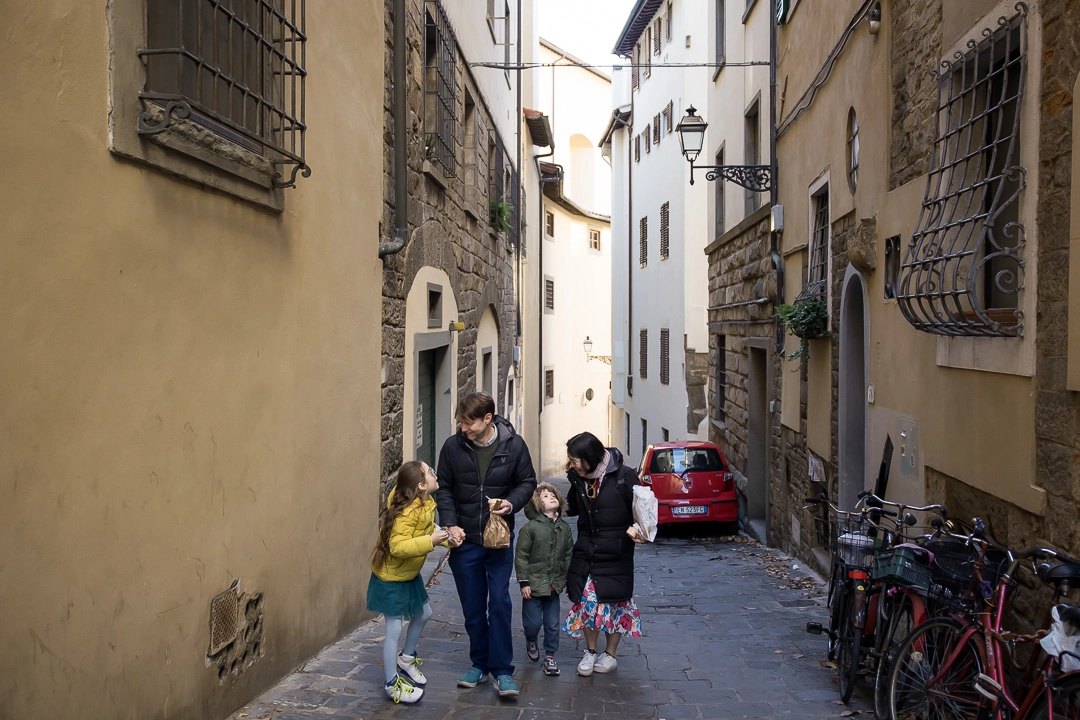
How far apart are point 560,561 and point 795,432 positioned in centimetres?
572

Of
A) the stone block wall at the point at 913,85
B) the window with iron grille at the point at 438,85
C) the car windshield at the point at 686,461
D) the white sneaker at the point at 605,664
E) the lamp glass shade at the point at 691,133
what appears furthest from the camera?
the car windshield at the point at 686,461

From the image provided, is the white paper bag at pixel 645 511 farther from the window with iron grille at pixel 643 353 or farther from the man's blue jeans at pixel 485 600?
the window with iron grille at pixel 643 353

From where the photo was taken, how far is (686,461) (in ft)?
47.5

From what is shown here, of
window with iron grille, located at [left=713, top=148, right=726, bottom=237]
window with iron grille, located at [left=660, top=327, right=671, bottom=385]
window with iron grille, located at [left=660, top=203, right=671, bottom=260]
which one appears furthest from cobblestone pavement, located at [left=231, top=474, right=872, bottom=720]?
window with iron grille, located at [left=660, top=203, right=671, bottom=260]

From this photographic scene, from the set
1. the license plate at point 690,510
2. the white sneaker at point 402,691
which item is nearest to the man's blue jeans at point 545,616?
the white sneaker at point 402,691

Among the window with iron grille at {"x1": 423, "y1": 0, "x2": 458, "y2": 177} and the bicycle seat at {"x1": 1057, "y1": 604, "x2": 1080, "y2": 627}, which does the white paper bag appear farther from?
the window with iron grille at {"x1": 423, "y1": 0, "x2": 458, "y2": 177}

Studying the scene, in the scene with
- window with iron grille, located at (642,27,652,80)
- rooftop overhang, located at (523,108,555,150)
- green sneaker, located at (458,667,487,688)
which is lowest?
green sneaker, located at (458,667,487,688)

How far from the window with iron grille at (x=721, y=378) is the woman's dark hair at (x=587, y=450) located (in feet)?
34.7

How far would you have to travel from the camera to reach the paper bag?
17.0 ft

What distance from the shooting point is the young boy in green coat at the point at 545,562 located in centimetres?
556

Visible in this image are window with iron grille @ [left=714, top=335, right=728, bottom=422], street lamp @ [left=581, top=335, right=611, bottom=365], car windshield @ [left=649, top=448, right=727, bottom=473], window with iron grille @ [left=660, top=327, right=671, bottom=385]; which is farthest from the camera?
street lamp @ [left=581, top=335, right=611, bottom=365]

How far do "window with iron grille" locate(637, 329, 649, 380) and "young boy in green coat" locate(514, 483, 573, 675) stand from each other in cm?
2067

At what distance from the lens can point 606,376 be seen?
1454 inches

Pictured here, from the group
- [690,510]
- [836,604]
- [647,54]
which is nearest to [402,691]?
[836,604]
